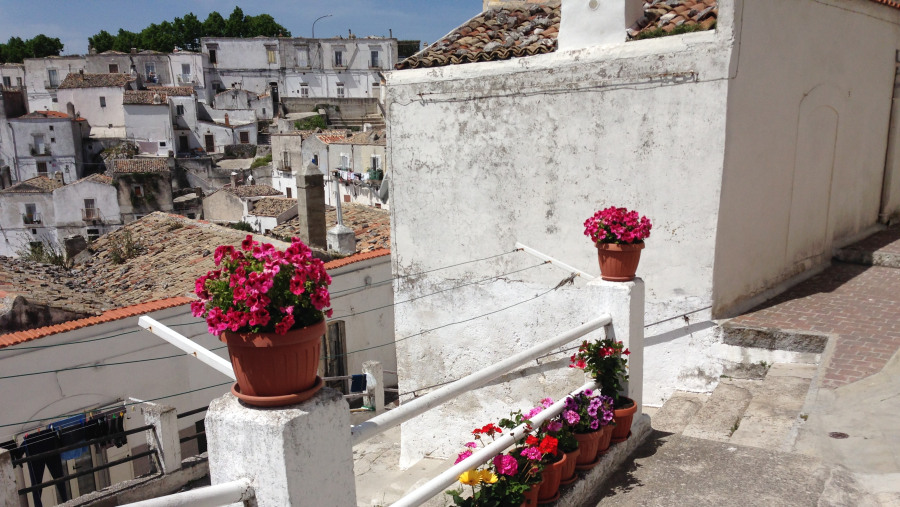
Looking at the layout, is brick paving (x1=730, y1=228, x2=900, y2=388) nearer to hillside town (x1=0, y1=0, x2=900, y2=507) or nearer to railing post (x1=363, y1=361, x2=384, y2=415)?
hillside town (x1=0, y1=0, x2=900, y2=507)

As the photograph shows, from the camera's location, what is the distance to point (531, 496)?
383cm

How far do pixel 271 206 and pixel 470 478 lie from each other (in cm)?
2633

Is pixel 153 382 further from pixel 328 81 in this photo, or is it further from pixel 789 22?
pixel 328 81

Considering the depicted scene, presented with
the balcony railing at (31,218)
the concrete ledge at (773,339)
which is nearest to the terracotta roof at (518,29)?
the concrete ledge at (773,339)

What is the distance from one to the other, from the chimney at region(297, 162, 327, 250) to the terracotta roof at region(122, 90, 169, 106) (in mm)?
40063

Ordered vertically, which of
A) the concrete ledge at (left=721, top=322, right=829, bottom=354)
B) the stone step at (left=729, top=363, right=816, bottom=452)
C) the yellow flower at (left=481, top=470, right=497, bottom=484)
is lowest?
the stone step at (left=729, top=363, right=816, bottom=452)

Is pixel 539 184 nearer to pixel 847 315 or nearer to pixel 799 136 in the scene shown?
pixel 799 136

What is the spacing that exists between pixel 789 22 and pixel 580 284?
387cm

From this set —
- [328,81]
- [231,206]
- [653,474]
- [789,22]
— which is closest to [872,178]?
[789,22]

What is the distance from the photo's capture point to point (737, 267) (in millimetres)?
7484

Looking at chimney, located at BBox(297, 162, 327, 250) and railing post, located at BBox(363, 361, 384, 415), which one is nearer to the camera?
railing post, located at BBox(363, 361, 384, 415)

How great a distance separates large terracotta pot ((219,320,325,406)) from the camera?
96.6 inches

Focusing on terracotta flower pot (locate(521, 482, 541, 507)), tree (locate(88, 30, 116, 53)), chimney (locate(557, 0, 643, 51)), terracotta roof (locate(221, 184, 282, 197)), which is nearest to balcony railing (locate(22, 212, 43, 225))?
terracotta roof (locate(221, 184, 282, 197))

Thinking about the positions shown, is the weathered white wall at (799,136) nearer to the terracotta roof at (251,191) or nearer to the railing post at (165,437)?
the railing post at (165,437)
